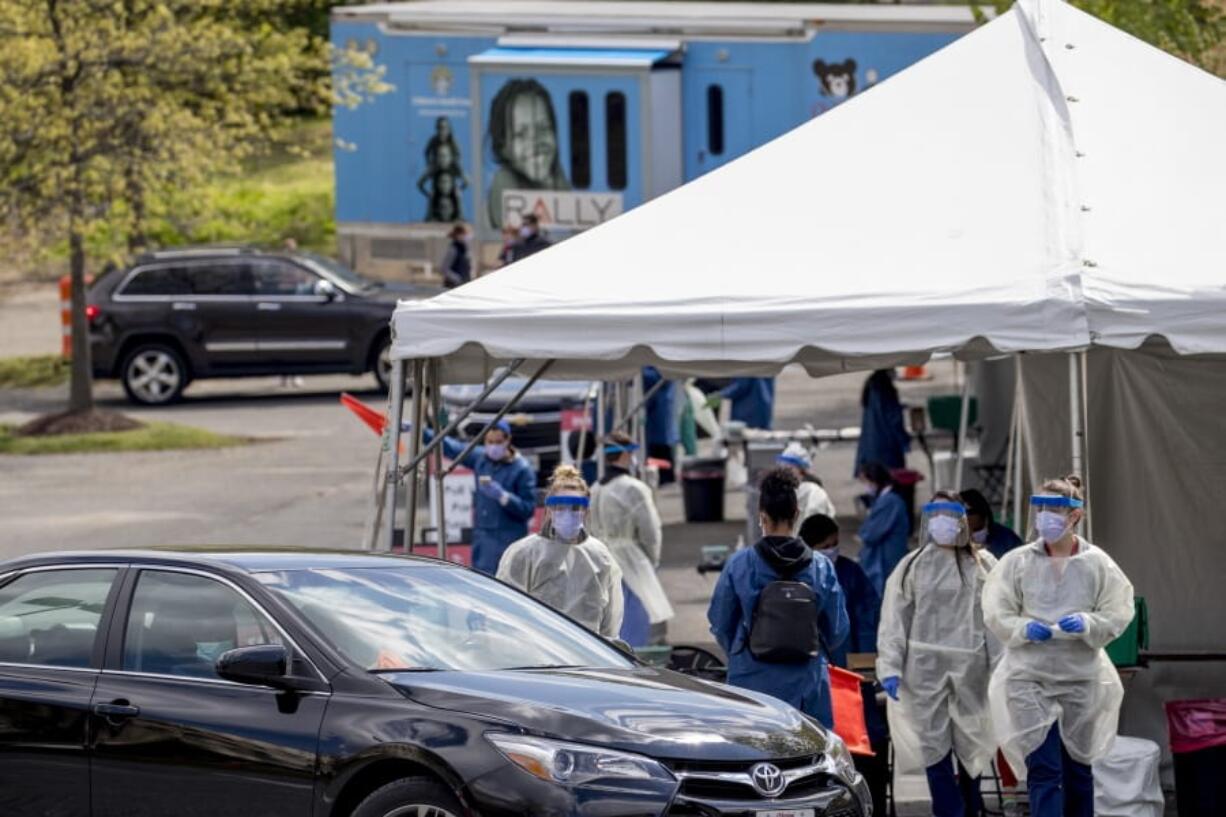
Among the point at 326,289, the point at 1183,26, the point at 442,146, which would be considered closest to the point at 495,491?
the point at 1183,26

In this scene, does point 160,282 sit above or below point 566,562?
above

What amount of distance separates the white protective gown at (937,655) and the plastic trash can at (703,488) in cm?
1088

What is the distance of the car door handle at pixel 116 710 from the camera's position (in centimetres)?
821

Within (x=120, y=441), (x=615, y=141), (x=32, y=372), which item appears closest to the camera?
(x=120, y=441)

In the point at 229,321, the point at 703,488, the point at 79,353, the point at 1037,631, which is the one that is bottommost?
the point at 703,488

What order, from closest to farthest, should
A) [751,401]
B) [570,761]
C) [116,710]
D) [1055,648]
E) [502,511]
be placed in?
[570,761] → [116,710] → [1055,648] → [502,511] → [751,401]

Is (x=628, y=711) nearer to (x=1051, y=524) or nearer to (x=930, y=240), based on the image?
(x=1051, y=524)

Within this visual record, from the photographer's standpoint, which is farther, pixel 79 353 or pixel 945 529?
pixel 79 353

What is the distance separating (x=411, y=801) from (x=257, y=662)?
0.73m

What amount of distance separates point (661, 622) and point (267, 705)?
7.42 meters

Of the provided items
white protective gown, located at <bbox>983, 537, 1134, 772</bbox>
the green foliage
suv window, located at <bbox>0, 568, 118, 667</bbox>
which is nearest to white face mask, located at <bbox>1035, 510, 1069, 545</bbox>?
white protective gown, located at <bbox>983, 537, 1134, 772</bbox>

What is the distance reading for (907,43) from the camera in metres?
29.0

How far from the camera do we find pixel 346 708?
7801 mm

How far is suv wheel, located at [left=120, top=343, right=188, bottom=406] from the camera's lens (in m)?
29.6
